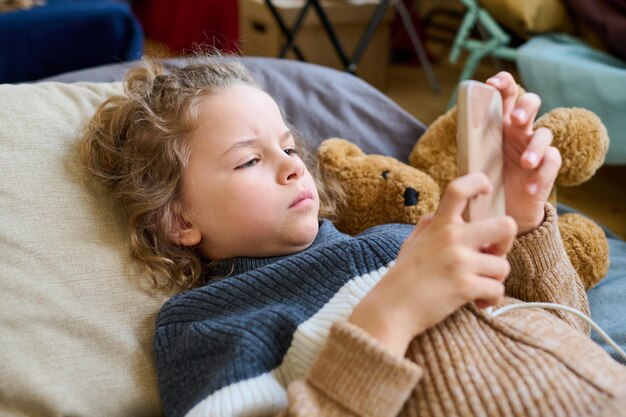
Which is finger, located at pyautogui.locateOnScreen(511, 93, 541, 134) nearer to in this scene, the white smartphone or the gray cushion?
the white smartphone

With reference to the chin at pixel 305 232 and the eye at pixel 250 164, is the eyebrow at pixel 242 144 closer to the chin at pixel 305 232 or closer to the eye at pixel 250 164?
the eye at pixel 250 164

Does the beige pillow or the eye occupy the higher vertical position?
the eye

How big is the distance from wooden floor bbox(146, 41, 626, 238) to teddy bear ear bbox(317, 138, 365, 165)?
44 centimetres

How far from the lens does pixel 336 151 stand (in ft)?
4.08

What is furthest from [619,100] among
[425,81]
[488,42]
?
[425,81]

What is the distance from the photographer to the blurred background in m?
1.90

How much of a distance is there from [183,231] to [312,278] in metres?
0.25

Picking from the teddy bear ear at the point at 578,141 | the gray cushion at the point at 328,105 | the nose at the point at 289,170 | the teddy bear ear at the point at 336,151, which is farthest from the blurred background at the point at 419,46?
the teddy bear ear at the point at 578,141

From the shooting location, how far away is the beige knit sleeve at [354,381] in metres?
0.67

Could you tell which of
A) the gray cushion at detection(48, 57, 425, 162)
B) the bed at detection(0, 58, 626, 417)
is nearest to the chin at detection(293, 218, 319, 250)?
the bed at detection(0, 58, 626, 417)

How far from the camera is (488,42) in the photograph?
2301 mm

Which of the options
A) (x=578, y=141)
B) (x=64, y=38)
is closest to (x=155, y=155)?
(x=578, y=141)

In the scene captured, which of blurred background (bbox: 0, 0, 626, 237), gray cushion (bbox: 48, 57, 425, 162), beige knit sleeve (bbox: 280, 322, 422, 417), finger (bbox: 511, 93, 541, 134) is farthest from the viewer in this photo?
blurred background (bbox: 0, 0, 626, 237)

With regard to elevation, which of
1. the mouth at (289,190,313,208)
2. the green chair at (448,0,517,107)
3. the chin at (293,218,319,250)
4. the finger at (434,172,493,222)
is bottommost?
the green chair at (448,0,517,107)
